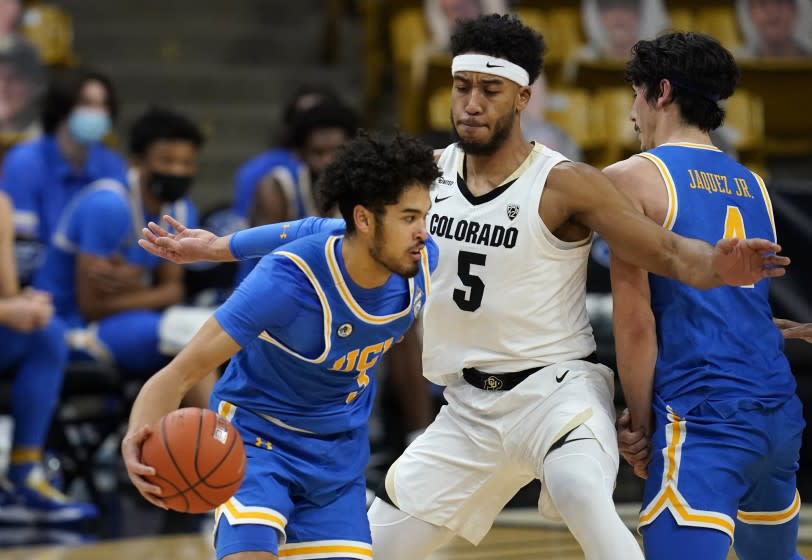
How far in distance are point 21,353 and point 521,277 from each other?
371 cm

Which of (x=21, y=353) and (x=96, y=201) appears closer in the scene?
(x=21, y=353)

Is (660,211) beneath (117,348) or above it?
above

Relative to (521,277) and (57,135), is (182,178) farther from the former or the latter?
(521,277)

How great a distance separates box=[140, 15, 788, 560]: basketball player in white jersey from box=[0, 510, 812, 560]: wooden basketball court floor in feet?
5.49

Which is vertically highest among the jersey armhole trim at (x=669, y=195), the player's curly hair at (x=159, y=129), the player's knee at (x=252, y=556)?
the jersey armhole trim at (x=669, y=195)

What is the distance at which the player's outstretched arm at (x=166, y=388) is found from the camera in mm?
3443

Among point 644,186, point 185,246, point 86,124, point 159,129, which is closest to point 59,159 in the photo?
point 86,124

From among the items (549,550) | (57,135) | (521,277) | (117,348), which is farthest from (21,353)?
(521,277)

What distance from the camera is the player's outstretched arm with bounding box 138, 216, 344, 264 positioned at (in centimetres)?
393

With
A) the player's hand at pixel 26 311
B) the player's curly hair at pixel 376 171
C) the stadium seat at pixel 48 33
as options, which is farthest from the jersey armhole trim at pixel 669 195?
the stadium seat at pixel 48 33

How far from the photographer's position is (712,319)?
3.79 m

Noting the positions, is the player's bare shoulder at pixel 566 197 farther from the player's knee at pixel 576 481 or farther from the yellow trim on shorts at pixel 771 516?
the yellow trim on shorts at pixel 771 516

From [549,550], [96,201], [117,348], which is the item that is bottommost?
[549,550]

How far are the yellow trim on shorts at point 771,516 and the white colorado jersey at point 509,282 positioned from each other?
703 millimetres
